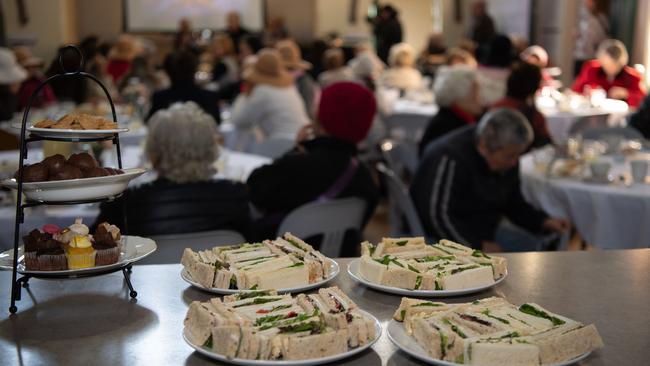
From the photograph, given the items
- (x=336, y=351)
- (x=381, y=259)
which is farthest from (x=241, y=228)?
(x=336, y=351)

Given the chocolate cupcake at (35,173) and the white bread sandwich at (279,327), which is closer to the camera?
the white bread sandwich at (279,327)

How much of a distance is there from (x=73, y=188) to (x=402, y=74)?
887 centimetres

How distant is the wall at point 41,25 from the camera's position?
49.6ft

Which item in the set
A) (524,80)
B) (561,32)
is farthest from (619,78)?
(561,32)

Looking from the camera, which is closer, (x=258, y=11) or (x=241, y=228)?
(x=241, y=228)

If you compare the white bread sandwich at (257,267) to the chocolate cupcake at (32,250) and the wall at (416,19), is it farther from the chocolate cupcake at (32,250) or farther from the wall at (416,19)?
the wall at (416,19)

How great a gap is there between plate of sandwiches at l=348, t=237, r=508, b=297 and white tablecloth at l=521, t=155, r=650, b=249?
233 centimetres

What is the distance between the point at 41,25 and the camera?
15211 mm

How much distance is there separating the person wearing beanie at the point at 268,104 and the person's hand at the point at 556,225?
3329 mm

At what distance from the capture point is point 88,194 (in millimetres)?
1719

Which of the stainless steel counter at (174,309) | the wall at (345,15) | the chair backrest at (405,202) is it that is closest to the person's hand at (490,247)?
the chair backrest at (405,202)

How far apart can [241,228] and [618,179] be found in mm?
2055

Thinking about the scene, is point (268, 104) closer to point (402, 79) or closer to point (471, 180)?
point (402, 79)

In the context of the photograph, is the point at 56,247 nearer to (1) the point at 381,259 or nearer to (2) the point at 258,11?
(1) the point at 381,259
